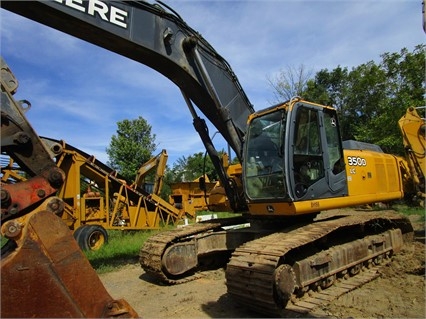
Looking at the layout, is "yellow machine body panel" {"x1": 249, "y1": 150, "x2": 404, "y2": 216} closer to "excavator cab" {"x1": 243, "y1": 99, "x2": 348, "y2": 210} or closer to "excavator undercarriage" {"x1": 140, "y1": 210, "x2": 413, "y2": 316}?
"excavator cab" {"x1": 243, "y1": 99, "x2": 348, "y2": 210}

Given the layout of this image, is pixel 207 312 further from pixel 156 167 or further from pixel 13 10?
pixel 156 167

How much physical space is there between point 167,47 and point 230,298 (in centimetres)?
361

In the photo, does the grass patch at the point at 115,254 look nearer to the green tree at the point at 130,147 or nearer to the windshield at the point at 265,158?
the windshield at the point at 265,158

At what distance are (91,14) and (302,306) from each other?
435 cm

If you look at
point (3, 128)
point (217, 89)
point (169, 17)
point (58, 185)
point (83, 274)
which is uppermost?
point (169, 17)

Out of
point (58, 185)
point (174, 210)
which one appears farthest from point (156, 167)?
point (58, 185)

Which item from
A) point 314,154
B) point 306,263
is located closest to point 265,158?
point 314,154

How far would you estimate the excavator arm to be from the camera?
4148 mm

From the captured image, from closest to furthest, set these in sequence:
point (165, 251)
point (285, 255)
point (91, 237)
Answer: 1. point (285, 255)
2. point (165, 251)
3. point (91, 237)

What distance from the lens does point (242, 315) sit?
4.69 m

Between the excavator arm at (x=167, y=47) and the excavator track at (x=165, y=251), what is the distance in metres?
0.80

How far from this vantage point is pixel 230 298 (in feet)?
17.5

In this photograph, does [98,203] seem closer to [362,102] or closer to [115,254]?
[115,254]

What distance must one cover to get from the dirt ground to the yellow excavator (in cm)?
24
